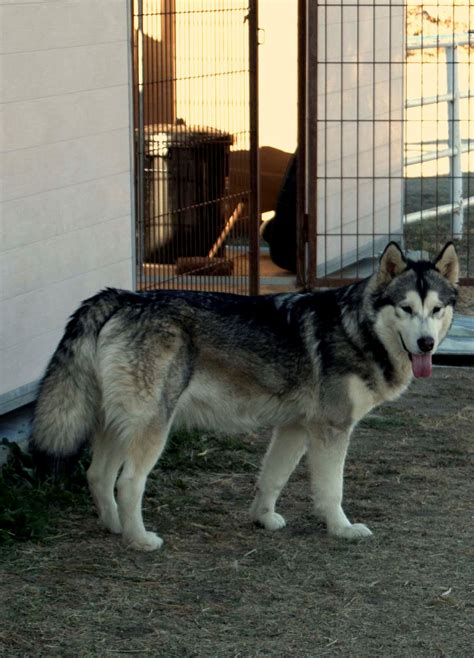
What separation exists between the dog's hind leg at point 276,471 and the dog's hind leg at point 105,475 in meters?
0.64

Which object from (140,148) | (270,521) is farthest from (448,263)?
(140,148)

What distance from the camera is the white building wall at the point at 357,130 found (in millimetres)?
10539

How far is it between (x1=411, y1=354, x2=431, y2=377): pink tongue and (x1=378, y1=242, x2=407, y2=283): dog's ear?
0.36 m

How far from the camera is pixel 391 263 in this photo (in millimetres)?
5367

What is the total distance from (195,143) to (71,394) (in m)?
3.88

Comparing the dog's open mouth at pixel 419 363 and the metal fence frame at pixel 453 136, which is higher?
the metal fence frame at pixel 453 136

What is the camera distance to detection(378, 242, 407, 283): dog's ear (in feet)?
17.5

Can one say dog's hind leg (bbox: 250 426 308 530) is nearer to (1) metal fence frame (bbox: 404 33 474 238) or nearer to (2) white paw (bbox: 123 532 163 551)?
(2) white paw (bbox: 123 532 163 551)

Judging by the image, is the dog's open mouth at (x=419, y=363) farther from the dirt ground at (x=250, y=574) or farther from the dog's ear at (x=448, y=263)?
the dirt ground at (x=250, y=574)

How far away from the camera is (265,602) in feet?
15.3

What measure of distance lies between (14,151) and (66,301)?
38.1 inches

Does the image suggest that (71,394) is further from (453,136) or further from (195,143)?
(453,136)

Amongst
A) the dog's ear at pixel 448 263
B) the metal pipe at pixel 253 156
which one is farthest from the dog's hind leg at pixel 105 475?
the metal pipe at pixel 253 156

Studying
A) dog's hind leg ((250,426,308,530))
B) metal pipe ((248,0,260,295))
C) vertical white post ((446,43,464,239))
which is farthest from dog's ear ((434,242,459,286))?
vertical white post ((446,43,464,239))
